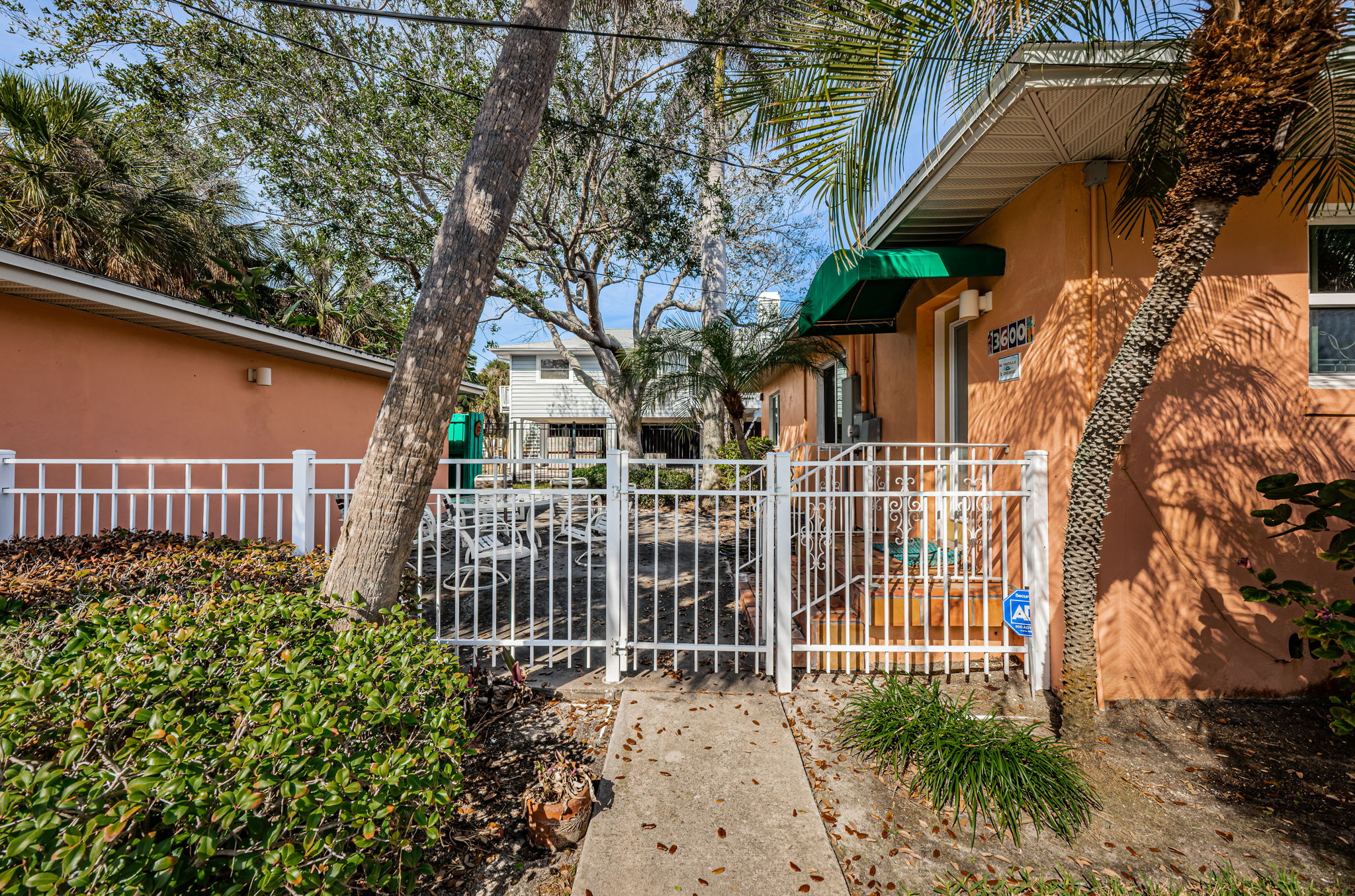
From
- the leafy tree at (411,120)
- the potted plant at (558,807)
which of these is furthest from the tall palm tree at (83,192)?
the potted plant at (558,807)

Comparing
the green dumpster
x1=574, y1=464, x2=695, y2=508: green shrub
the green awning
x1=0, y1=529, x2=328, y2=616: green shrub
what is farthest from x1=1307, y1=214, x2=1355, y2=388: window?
the green dumpster

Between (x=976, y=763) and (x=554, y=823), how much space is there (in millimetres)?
2096

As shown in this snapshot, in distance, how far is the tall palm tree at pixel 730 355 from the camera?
9922 millimetres

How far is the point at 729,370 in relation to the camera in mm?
10398

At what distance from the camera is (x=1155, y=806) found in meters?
2.95

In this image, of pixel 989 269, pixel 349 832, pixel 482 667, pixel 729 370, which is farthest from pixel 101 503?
pixel 989 269

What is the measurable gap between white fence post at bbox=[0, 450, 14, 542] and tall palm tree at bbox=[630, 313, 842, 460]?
8210mm

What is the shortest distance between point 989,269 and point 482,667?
5.11 m

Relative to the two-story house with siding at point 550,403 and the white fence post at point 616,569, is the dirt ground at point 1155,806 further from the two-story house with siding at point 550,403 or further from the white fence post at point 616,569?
the two-story house with siding at point 550,403

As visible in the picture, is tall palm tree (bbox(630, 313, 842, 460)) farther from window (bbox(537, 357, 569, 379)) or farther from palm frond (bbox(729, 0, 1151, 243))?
window (bbox(537, 357, 569, 379))

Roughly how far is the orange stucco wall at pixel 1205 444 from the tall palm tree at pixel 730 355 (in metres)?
5.46

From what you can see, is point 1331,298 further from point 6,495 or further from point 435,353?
point 6,495

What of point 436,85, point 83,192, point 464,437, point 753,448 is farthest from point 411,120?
point 753,448

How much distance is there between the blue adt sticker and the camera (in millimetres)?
4004
